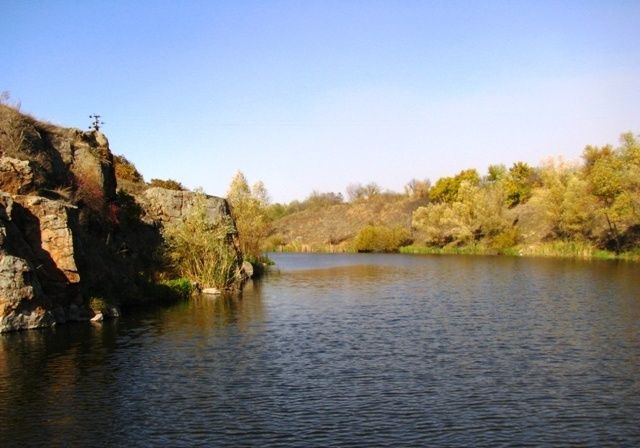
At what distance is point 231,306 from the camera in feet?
120

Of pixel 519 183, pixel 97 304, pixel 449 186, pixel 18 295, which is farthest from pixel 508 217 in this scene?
pixel 18 295

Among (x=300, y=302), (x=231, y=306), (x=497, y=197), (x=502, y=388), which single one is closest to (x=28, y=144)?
(x=231, y=306)

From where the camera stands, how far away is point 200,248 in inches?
1709

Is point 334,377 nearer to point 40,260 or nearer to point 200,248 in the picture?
point 40,260

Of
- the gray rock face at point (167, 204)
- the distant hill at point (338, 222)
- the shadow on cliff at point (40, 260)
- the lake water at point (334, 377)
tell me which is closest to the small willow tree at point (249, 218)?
the gray rock face at point (167, 204)

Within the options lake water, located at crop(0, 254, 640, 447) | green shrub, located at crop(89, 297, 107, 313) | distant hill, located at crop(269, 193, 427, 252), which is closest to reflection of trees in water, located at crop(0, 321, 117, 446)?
lake water, located at crop(0, 254, 640, 447)

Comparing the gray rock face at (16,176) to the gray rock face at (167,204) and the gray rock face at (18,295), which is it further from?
the gray rock face at (167,204)

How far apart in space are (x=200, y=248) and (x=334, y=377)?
25765 mm

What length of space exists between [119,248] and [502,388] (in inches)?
1104

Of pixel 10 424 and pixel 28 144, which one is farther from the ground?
pixel 28 144

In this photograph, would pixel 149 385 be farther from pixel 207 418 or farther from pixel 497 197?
pixel 497 197

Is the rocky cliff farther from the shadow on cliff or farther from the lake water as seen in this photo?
the lake water

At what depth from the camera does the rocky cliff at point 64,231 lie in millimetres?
27125

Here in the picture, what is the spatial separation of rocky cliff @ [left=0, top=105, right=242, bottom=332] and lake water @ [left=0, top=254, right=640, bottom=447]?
206 centimetres
